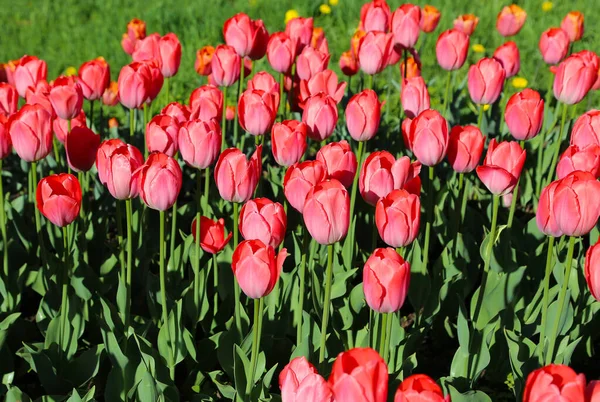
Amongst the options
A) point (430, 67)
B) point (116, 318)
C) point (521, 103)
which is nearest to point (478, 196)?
point (521, 103)

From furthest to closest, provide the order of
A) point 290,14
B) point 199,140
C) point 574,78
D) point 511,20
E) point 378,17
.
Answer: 1. point 290,14
2. point 511,20
3. point 378,17
4. point 574,78
5. point 199,140

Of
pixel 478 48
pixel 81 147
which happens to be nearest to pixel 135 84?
pixel 81 147

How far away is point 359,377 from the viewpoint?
1.12 m

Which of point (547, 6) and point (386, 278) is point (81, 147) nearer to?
point (386, 278)

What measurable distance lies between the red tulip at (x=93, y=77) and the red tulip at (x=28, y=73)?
0.65 feet

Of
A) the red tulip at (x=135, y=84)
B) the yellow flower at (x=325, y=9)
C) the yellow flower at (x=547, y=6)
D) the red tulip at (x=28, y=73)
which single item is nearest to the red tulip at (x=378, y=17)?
the red tulip at (x=135, y=84)

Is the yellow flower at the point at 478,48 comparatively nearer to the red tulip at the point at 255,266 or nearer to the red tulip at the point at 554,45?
the red tulip at the point at 554,45

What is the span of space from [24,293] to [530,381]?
1.94 metres

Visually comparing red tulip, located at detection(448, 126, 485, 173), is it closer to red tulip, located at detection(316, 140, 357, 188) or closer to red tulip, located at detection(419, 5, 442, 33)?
red tulip, located at detection(316, 140, 357, 188)

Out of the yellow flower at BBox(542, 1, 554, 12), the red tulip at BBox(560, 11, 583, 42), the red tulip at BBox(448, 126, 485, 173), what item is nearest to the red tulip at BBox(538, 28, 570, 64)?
the red tulip at BBox(560, 11, 583, 42)

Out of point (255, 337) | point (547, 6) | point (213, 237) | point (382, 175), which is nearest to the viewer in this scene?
point (255, 337)

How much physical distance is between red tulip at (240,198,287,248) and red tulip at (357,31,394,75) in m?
1.19

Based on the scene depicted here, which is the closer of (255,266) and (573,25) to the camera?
(255,266)

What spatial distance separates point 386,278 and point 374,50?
53.9 inches
